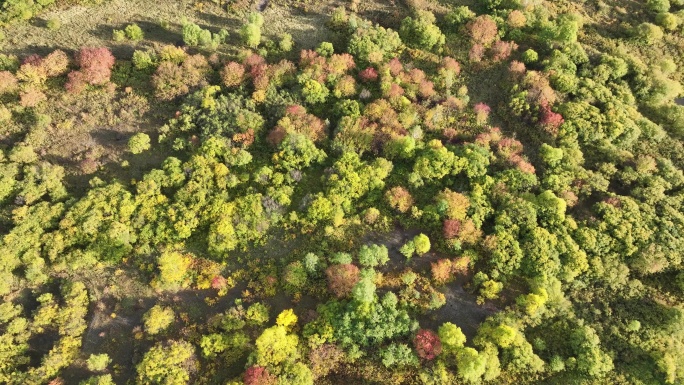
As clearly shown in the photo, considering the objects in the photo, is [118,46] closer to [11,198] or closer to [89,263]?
[11,198]

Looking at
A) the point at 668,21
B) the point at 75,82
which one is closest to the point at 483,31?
the point at 668,21

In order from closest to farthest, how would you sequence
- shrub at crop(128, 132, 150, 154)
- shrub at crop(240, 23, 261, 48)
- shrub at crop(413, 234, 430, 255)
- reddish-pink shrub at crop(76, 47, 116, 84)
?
shrub at crop(413, 234, 430, 255), shrub at crop(128, 132, 150, 154), reddish-pink shrub at crop(76, 47, 116, 84), shrub at crop(240, 23, 261, 48)

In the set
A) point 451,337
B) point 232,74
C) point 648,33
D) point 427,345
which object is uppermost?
point 648,33

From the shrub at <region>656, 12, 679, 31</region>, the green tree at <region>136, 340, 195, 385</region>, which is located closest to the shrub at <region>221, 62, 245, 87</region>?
the green tree at <region>136, 340, 195, 385</region>

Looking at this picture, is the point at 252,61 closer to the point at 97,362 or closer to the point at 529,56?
the point at 529,56

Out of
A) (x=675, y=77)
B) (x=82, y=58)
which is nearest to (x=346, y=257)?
(x=82, y=58)

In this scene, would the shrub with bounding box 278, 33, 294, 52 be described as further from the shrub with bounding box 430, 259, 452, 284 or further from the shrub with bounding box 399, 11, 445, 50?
the shrub with bounding box 430, 259, 452, 284

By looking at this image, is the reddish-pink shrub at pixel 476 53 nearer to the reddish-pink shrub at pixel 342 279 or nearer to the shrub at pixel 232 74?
the shrub at pixel 232 74

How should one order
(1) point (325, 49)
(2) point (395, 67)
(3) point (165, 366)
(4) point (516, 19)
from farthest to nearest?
1. (4) point (516, 19)
2. (1) point (325, 49)
3. (2) point (395, 67)
4. (3) point (165, 366)
